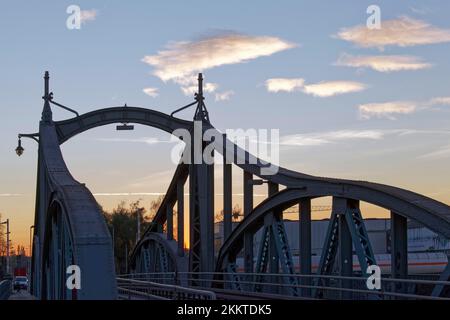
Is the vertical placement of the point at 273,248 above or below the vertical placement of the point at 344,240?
below

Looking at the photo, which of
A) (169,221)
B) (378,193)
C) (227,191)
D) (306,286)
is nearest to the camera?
(378,193)

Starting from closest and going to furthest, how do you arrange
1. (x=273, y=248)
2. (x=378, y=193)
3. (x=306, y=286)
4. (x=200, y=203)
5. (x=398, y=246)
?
(x=398, y=246), (x=378, y=193), (x=306, y=286), (x=273, y=248), (x=200, y=203)

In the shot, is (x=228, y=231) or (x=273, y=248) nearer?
(x=273, y=248)

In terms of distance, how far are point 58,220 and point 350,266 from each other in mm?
10756

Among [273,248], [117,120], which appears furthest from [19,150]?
[273,248]

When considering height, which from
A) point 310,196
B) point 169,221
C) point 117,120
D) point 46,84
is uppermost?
point 46,84

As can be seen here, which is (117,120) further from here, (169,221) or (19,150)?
(169,221)

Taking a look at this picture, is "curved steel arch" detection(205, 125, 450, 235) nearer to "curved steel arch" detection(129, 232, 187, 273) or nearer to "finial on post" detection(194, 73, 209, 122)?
"finial on post" detection(194, 73, 209, 122)

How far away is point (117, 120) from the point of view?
50.4 metres

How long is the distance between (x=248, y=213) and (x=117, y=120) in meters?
14.3

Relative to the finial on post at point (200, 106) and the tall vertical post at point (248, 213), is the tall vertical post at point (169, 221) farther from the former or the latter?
the tall vertical post at point (248, 213)
